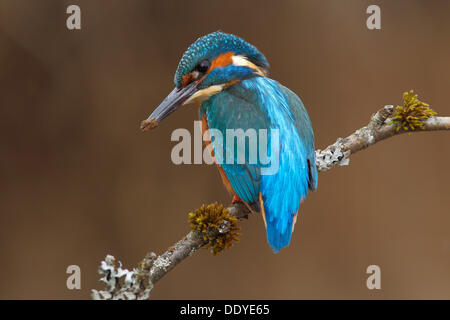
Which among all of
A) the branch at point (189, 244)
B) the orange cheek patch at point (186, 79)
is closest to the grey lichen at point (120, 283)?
the branch at point (189, 244)

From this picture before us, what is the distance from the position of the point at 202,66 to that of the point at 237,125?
211 mm

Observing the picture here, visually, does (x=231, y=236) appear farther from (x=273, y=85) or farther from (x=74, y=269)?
(x=74, y=269)

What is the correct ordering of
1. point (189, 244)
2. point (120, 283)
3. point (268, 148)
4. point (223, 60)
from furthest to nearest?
point (223, 60), point (268, 148), point (189, 244), point (120, 283)

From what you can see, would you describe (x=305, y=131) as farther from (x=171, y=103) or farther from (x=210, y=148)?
(x=171, y=103)

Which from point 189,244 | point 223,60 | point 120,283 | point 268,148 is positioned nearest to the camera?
point 120,283

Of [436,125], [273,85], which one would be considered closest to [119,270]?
[273,85]

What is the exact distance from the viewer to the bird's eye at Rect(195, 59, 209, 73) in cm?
149

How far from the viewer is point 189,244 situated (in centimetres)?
127

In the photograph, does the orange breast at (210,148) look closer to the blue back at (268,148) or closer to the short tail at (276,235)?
the blue back at (268,148)

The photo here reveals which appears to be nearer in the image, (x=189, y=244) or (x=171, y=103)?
(x=189, y=244)

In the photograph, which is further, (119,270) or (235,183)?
(235,183)

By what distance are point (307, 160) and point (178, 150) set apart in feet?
1.33

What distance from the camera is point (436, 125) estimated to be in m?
1.45

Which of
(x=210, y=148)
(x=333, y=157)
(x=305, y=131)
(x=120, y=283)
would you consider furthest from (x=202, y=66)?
(x=120, y=283)
